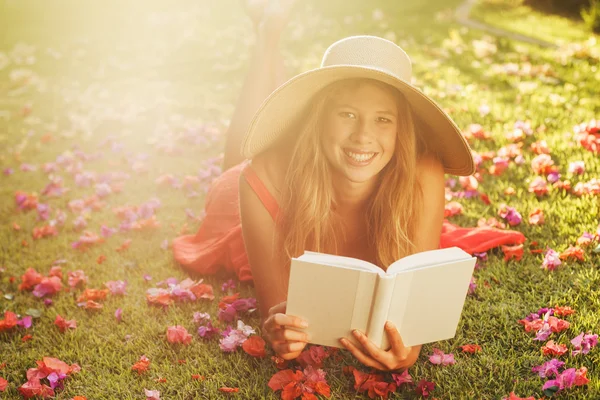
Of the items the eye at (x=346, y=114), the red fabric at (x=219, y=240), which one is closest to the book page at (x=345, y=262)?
the eye at (x=346, y=114)

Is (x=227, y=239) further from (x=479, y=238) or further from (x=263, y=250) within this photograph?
(x=479, y=238)

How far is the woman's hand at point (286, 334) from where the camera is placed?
1.82 metres

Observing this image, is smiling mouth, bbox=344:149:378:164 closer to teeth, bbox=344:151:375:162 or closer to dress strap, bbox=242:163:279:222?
teeth, bbox=344:151:375:162

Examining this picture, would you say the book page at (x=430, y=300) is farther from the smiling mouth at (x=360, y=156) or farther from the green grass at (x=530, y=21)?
the green grass at (x=530, y=21)

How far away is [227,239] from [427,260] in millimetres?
1551

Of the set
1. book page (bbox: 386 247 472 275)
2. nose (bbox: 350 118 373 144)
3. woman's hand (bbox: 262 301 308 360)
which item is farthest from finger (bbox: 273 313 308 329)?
nose (bbox: 350 118 373 144)

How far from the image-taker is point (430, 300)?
1729 mm

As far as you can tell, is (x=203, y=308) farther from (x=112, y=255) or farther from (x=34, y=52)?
(x=34, y=52)

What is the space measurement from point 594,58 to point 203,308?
5.13 meters

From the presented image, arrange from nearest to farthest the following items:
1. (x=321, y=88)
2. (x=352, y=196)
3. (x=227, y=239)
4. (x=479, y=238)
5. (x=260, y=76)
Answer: (x=321, y=88) → (x=352, y=196) → (x=479, y=238) → (x=227, y=239) → (x=260, y=76)

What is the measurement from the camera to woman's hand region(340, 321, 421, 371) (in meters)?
1.77

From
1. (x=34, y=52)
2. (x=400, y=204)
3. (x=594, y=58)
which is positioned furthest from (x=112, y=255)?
(x=34, y=52)

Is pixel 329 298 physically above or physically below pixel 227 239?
above

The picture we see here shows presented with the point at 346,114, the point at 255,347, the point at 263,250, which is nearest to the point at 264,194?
the point at 263,250
